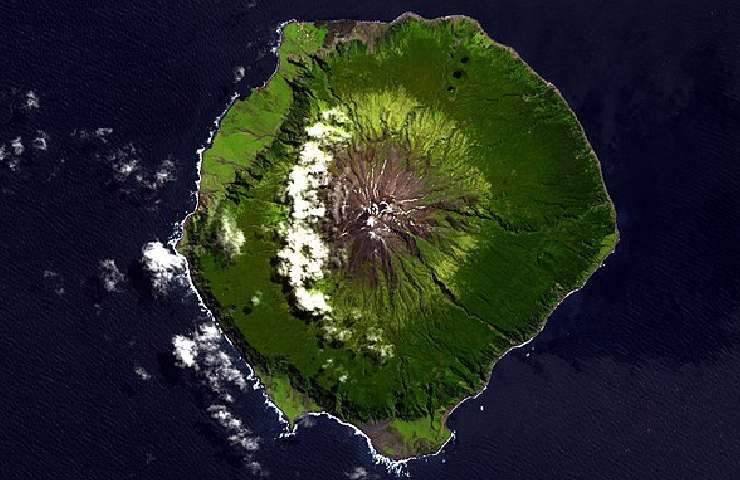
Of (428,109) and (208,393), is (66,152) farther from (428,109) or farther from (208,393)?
(428,109)

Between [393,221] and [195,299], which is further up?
[195,299]

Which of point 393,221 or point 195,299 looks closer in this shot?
point 393,221

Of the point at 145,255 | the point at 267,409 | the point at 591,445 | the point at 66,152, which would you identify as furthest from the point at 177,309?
the point at 591,445

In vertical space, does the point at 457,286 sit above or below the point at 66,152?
below
